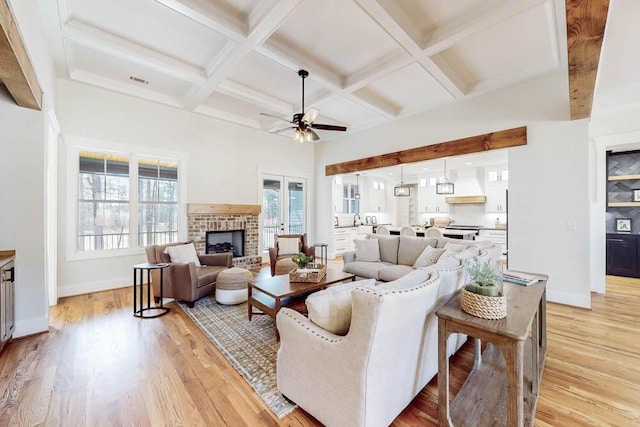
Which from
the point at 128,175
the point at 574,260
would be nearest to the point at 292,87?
the point at 128,175

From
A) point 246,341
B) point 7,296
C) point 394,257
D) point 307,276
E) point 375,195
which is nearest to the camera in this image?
point 7,296

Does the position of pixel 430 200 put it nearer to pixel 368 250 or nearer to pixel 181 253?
pixel 368 250

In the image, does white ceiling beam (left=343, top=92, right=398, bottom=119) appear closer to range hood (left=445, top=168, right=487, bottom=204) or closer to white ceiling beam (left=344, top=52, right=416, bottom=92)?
white ceiling beam (left=344, top=52, right=416, bottom=92)

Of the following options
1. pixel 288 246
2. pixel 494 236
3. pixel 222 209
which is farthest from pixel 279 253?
pixel 494 236

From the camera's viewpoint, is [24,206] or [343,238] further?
[343,238]

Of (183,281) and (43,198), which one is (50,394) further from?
(43,198)

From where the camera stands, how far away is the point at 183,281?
3506mm

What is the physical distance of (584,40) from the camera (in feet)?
6.03

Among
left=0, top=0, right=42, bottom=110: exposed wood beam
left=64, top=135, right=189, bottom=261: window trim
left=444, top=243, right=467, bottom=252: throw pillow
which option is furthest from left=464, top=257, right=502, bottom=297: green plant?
left=64, top=135, right=189, bottom=261: window trim

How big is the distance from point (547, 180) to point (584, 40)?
2.57m

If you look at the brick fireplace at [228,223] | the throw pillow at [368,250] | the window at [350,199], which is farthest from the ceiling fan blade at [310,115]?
the window at [350,199]

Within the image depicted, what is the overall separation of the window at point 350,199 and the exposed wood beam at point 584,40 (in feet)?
22.2

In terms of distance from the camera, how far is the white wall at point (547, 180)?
3.58 m

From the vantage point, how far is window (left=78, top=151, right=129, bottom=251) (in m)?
4.26
